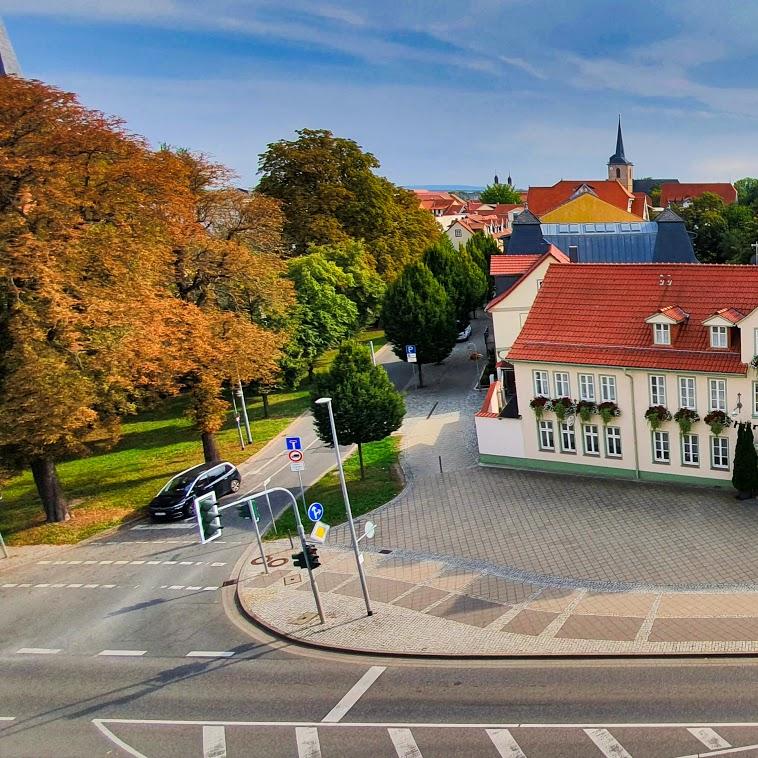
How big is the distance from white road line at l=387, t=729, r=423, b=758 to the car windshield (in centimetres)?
1771

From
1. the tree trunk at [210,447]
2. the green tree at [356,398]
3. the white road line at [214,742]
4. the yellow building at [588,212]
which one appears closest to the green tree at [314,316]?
the tree trunk at [210,447]

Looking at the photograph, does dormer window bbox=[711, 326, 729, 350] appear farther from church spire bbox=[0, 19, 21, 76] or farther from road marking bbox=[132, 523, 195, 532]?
church spire bbox=[0, 19, 21, 76]

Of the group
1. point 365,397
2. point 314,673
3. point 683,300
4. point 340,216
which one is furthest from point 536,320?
point 340,216

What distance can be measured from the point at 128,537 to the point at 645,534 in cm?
2026

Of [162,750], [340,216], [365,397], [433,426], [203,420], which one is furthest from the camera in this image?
[340,216]

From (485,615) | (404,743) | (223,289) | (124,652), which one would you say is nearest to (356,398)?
(223,289)

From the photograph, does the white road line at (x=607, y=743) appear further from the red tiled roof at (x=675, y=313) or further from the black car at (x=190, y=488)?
the black car at (x=190, y=488)

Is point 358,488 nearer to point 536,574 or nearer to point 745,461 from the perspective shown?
point 536,574

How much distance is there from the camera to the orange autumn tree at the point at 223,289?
3334 centimetres

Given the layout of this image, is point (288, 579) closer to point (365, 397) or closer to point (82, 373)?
point (365, 397)

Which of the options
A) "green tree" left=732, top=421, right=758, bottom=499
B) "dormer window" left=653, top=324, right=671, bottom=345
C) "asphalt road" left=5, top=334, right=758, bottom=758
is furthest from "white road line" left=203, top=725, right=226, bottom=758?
"dormer window" left=653, top=324, right=671, bottom=345

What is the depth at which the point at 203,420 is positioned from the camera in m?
33.6

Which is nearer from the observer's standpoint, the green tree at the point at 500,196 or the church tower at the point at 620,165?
the church tower at the point at 620,165

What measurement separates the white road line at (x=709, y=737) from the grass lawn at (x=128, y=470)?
79.6 ft
